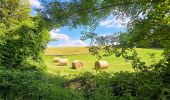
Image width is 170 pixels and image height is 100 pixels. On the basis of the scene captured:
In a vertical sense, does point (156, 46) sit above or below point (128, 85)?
above

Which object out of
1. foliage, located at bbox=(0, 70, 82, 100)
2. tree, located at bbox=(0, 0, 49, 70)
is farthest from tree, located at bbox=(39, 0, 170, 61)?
tree, located at bbox=(0, 0, 49, 70)

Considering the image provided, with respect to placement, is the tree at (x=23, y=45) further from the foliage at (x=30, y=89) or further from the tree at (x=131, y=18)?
the tree at (x=131, y=18)

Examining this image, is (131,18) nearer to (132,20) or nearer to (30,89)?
(132,20)

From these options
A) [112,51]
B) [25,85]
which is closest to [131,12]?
[112,51]

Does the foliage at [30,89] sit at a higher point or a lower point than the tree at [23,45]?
lower

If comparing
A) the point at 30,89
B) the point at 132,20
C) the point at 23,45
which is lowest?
the point at 30,89

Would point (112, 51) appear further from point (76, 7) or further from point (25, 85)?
point (25, 85)

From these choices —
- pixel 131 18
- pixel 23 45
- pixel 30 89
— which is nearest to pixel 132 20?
pixel 131 18

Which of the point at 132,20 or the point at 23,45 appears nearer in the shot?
the point at 132,20

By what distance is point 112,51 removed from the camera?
28.8 feet

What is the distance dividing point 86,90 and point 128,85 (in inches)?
43.6

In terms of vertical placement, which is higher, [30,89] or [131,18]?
[131,18]

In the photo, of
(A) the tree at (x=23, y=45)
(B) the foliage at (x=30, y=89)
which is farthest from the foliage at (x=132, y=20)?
(A) the tree at (x=23, y=45)

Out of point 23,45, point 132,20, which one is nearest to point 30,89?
point 132,20
